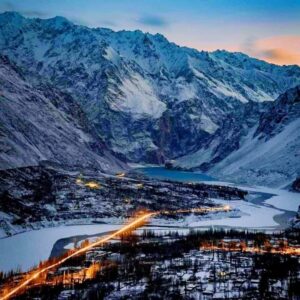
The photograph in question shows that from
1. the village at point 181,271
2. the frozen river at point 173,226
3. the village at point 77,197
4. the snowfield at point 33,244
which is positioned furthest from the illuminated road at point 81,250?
the village at point 77,197

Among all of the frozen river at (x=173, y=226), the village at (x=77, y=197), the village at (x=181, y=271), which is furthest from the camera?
the village at (x=77, y=197)

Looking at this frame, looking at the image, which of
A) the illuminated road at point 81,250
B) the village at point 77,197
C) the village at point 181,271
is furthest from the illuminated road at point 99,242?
the village at point 77,197

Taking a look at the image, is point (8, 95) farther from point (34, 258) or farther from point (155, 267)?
point (155, 267)

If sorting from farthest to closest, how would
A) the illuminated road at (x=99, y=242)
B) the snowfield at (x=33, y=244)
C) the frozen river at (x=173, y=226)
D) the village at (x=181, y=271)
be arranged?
the frozen river at (x=173, y=226), the snowfield at (x=33, y=244), the illuminated road at (x=99, y=242), the village at (x=181, y=271)

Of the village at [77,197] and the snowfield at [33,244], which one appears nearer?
the snowfield at [33,244]

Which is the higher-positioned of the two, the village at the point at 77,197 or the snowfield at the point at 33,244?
the village at the point at 77,197

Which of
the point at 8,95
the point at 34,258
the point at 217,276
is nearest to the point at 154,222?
the point at 34,258

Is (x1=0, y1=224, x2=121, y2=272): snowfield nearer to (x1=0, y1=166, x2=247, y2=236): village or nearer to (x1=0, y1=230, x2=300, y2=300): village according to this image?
(x1=0, y1=166, x2=247, y2=236): village

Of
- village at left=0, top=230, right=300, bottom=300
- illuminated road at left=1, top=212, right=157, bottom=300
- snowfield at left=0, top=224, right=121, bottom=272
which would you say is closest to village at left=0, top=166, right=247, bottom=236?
snowfield at left=0, top=224, right=121, bottom=272

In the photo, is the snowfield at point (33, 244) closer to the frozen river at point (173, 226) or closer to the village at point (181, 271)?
the frozen river at point (173, 226)

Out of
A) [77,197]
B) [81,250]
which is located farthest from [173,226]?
[81,250]

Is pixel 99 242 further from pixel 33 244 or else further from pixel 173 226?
pixel 173 226
